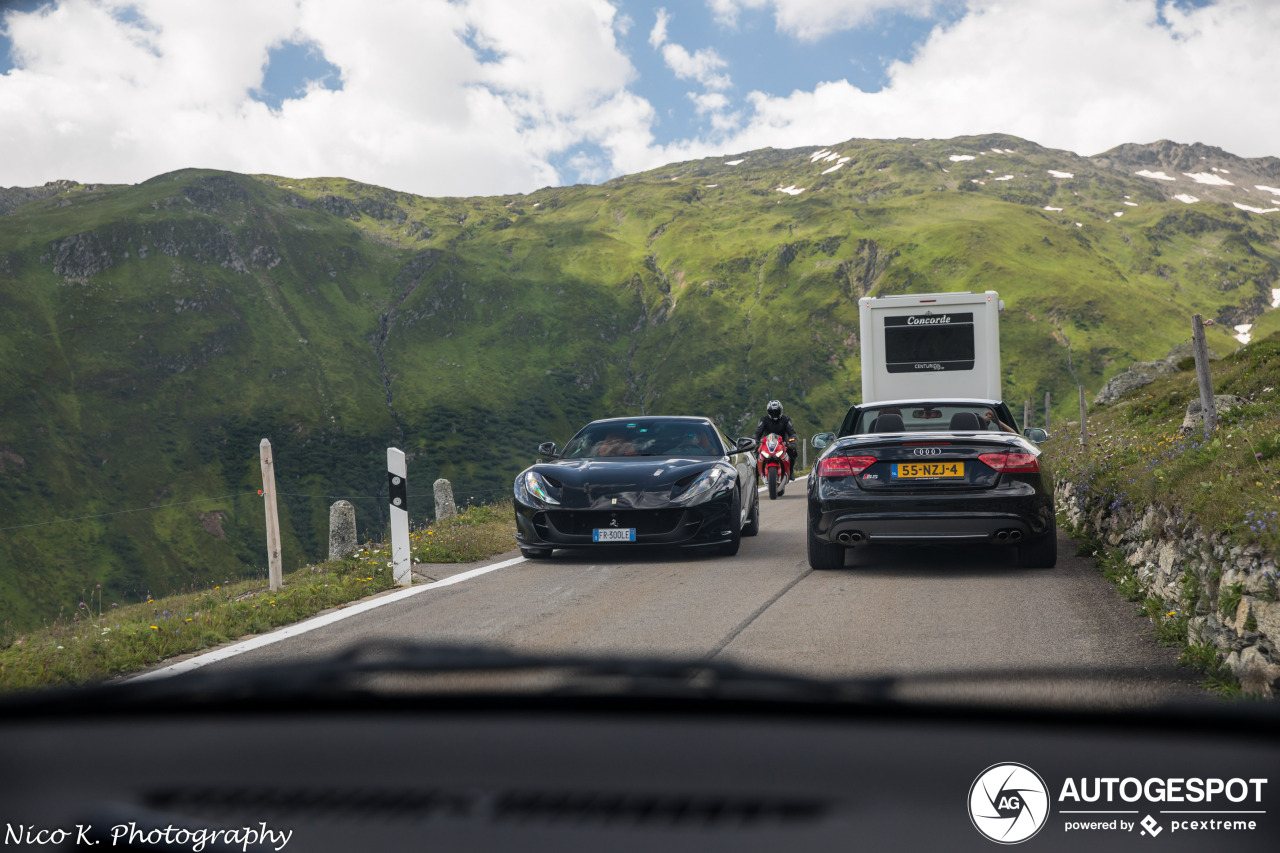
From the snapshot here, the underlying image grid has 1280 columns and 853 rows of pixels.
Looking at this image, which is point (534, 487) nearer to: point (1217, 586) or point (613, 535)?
point (613, 535)

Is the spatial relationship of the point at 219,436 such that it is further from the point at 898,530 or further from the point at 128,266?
the point at 898,530

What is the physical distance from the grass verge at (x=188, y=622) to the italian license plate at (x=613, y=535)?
6.47ft

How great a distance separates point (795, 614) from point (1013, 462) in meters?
2.81

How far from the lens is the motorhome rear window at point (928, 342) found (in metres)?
17.4

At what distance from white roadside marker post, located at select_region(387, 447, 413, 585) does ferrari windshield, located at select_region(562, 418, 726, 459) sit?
2.34 meters

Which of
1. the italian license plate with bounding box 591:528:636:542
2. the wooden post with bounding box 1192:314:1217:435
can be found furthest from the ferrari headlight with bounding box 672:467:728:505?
the wooden post with bounding box 1192:314:1217:435

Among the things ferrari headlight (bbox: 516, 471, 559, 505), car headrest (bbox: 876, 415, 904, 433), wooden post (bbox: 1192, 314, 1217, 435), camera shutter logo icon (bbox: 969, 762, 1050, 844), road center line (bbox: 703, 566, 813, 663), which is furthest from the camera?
ferrari headlight (bbox: 516, 471, 559, 505)

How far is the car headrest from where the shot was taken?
9.31 m

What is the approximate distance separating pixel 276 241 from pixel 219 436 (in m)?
71.3

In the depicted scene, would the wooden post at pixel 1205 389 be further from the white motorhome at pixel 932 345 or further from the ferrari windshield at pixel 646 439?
the white motorhome at pixel 932 345

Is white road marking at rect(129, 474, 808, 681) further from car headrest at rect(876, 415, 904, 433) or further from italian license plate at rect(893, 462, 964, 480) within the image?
italian license plate at rect(893, 462, 964, 480)

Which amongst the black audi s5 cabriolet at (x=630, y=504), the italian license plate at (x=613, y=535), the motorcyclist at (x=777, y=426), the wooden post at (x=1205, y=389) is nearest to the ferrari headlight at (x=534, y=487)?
the black audi s5 cabriolet at (x=630, y=504)

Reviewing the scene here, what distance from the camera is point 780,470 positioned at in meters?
19.4

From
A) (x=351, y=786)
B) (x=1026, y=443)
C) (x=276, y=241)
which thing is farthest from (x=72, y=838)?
(x=276, y=241)
